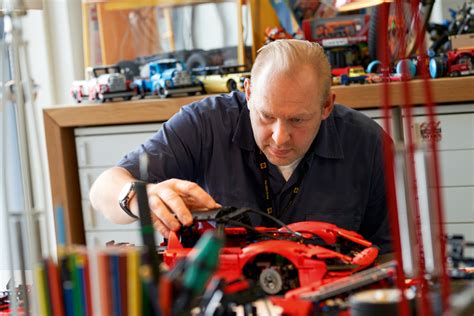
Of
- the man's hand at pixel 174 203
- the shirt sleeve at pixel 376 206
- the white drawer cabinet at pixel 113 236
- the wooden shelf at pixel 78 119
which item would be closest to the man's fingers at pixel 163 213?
the man's hand at pixel 174 203

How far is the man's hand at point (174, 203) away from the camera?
1296mm

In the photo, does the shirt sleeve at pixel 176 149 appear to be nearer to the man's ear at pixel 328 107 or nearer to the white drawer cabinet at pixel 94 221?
the man's ear at pixel 328 107

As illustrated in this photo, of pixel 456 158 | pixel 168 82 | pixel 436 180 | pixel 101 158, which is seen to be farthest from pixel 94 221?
pixel 436 180

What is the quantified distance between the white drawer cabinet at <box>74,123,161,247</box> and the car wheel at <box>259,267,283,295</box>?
1.98 metres

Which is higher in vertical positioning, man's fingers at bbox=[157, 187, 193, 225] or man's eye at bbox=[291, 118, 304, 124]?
man's eye at bbox=[291, 118, 304, 124]

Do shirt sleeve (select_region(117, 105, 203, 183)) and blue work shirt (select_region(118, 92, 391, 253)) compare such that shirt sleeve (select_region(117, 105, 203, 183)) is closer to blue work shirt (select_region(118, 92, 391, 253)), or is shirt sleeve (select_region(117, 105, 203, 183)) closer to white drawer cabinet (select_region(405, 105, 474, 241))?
blue work shirt (select_region(118, 92, 391, 253))

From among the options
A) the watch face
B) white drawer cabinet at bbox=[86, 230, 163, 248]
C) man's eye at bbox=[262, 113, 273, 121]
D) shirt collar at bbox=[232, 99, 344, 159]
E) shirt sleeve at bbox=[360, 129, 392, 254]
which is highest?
man's eye at bbox=[262, 113, 273, 121]

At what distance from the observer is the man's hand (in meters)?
1.30

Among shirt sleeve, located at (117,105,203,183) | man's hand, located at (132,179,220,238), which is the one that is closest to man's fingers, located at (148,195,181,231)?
man's hand, located at (132,179,220,238)

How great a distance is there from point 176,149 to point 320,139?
325 millimetres

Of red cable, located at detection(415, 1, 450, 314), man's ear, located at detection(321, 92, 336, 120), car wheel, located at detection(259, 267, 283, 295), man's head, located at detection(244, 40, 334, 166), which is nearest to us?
red cable, located at detection(415, 1, 450, 314)

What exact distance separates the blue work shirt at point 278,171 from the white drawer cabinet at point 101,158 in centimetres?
121

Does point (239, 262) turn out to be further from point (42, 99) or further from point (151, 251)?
point (42, 99)

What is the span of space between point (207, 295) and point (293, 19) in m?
2.53
